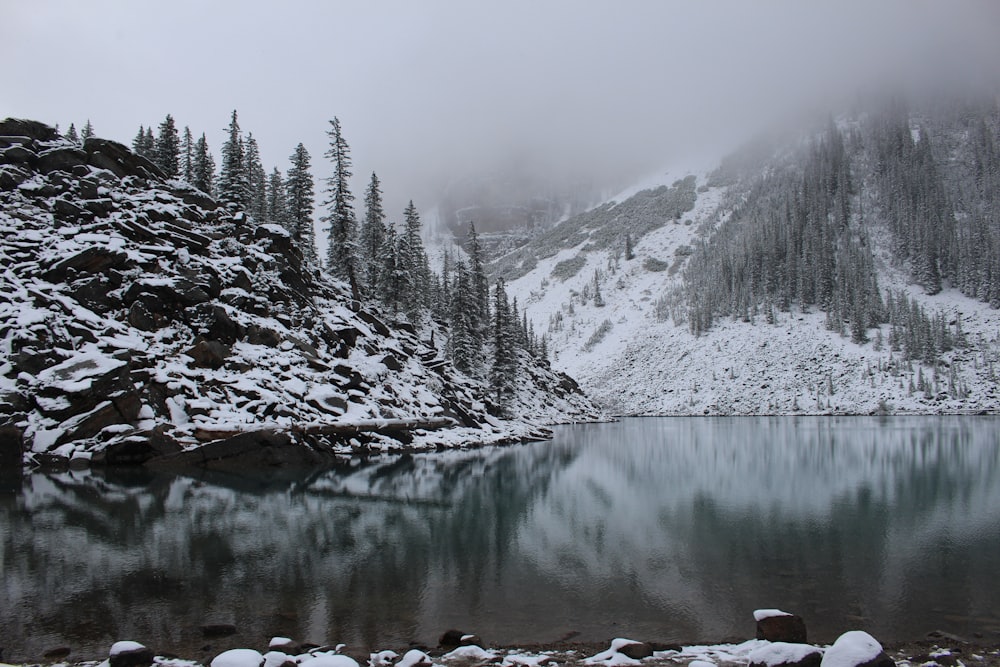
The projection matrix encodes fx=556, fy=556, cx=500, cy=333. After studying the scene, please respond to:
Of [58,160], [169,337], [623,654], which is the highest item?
[58,160]

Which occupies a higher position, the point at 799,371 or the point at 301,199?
the point at 301,199

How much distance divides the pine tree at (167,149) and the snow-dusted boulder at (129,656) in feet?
222

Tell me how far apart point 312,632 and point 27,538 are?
14.2 metres

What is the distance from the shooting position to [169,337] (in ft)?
141

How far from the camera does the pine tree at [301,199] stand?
65062mm

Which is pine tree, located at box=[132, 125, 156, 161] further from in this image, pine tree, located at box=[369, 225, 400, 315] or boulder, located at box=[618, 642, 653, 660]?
boulder, located at box=[618, 642, 653, 660]

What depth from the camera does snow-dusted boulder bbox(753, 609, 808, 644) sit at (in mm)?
11211

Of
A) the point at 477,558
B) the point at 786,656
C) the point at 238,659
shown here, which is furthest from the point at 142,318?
the point at 786,656

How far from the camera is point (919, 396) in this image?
13762 cm

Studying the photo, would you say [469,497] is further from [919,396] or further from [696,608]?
[919,396]

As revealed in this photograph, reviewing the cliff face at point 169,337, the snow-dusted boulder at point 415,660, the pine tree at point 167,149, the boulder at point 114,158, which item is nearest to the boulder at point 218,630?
the snow-dusted boulder at point 415,660

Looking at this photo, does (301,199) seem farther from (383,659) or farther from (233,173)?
(383,659)

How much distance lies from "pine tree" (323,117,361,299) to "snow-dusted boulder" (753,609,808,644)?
5743cm

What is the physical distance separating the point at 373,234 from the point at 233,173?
1779 centimetres
